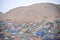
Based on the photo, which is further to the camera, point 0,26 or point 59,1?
point 59,1

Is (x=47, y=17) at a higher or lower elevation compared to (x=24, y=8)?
lower

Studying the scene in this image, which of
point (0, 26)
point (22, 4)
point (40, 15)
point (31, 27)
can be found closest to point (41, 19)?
point (40, 15)

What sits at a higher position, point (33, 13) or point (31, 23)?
point (33, 13)

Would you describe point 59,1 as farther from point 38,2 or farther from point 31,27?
point 31,27

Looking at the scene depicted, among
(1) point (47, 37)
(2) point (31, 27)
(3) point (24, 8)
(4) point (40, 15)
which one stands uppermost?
(3) point (24, 8)
